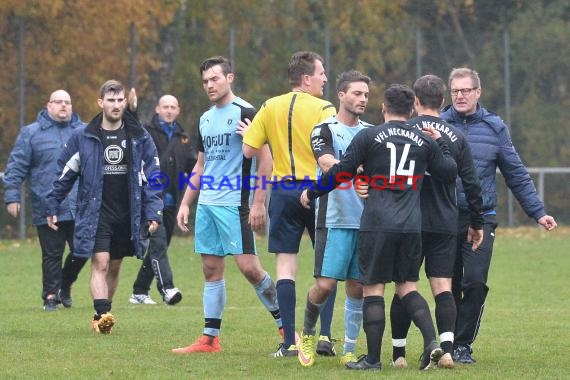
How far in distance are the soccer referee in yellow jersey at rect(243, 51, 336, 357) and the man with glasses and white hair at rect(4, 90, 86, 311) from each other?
4.14 metres

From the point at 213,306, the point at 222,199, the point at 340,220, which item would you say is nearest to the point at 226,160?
the point at 222,199

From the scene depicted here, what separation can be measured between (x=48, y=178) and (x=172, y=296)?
68.3 inches

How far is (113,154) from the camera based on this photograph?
11695 millimetres

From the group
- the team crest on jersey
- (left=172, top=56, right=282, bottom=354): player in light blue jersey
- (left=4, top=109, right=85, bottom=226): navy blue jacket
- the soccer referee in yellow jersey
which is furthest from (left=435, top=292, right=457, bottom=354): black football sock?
(left=4, top=109, right=85, bottom=226): navy blue jacket

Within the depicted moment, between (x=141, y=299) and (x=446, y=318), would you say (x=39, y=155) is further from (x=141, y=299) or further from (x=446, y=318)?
(x=446, y=318)

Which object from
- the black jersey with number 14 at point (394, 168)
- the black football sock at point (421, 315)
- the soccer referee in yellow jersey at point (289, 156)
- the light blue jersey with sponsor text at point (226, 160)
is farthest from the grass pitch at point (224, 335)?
the light blue jersey with sponsor text at point (226, 160)

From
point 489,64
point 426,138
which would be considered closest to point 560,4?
point 489,64

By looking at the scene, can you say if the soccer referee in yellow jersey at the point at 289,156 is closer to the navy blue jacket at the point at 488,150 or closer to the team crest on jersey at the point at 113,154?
the navy blue jacket at the point at 488,150

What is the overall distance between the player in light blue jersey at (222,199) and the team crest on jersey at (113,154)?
144 cm

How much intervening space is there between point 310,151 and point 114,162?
7.51 feet

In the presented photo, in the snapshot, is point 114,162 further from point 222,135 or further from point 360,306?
point 360,306

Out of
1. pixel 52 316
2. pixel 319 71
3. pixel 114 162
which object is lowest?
pixel 52 316

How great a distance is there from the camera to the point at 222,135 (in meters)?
10.4

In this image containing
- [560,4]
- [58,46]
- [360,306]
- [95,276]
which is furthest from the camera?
[560,4]
